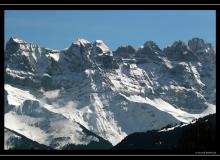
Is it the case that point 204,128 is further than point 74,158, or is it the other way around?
point 204,128

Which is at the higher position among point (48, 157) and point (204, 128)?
point (48, 157)

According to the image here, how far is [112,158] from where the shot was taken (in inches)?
1580

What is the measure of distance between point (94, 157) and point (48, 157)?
8.77 feet

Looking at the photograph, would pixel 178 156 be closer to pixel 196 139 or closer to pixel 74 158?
pixel 74 158
